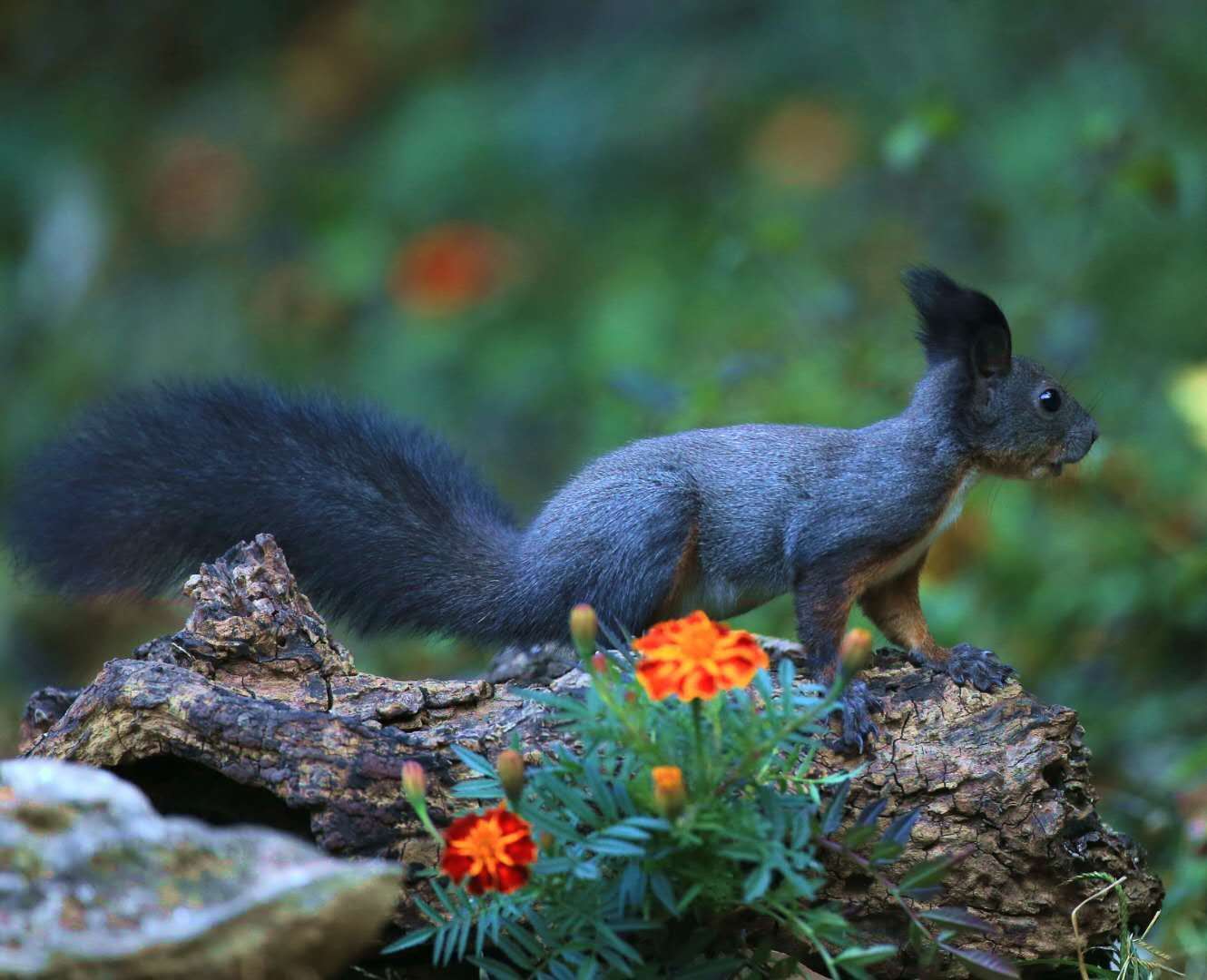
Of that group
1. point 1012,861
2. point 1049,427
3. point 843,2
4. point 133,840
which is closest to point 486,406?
point 843,2

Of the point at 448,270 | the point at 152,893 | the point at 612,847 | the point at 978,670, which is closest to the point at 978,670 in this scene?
the point at 978,670

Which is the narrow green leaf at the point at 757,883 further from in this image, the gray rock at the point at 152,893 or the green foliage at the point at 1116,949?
the green foliage at the point at 1116,949

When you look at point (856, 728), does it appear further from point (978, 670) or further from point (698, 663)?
point (698, 663)

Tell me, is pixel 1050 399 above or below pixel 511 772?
above

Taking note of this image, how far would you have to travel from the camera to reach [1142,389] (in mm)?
5273

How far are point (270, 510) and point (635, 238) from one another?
4.10 m

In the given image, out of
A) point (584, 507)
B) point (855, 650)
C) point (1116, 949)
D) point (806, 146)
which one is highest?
point (806, 146)

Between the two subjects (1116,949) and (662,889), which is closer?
(662,889)

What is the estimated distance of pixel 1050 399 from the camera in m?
2.88

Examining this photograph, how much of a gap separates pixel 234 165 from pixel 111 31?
1.21 metres

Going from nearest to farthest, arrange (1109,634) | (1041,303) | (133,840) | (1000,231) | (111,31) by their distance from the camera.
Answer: (133,840) → (1109,634) → (1041,303) → (1000,231) → (111,31)

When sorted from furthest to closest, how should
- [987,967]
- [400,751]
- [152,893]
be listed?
1. [400,751]
2. [987,967]
3. [152,893]

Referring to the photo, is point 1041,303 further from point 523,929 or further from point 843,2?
point 523,929

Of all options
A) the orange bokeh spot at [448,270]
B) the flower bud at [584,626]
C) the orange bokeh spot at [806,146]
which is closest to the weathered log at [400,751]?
the flower bud at [584,626]
